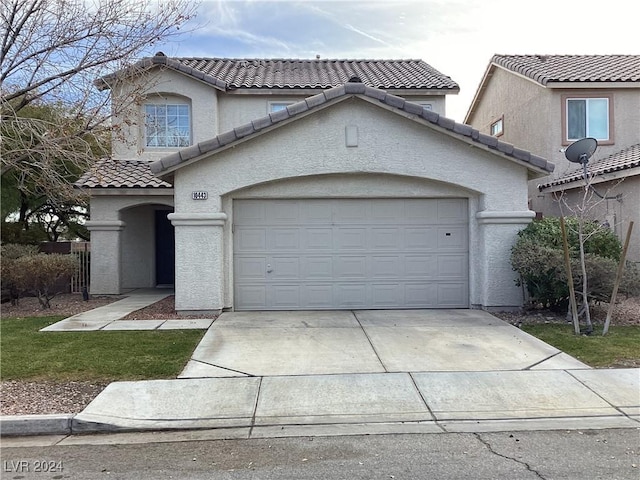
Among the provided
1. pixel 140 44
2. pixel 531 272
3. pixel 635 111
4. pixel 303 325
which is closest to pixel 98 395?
pixel 303 325

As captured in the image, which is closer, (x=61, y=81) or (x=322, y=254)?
(x=61, y=81)

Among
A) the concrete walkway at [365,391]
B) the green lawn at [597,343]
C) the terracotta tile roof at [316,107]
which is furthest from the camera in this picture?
the terracotta tile roof at [316,107]

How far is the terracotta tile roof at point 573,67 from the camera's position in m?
16.0

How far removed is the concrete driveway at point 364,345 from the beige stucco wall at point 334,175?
102 centimetres

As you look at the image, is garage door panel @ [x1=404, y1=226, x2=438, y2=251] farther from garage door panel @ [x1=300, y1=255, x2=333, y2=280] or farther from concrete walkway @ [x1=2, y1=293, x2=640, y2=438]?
concrete walkway @ [x1=2, y1=293, x2=640, y2=438]

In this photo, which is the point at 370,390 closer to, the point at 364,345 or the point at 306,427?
the point at 306,427

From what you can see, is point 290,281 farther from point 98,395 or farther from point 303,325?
point 98,395

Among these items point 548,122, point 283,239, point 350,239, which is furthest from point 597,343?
point 548,122

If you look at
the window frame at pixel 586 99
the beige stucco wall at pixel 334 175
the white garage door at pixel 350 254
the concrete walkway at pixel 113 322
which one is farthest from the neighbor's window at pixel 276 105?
the window frame at pixel 586 99

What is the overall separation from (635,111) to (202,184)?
13941 millimetres

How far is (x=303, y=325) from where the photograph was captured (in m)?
9.70

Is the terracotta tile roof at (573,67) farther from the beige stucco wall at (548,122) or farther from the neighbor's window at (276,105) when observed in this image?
the neighbor's window at (276,105)

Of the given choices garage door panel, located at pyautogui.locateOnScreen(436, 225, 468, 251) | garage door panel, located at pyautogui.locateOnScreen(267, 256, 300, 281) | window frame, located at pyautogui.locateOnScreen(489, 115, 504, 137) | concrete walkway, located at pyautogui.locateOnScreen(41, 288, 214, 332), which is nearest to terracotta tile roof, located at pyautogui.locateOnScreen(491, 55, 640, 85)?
window frame, located at pyautogui.locateOnScreen(489, 115, 504, 137)

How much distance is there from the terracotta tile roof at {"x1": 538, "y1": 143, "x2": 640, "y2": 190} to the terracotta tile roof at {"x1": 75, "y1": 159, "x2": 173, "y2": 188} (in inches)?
447
